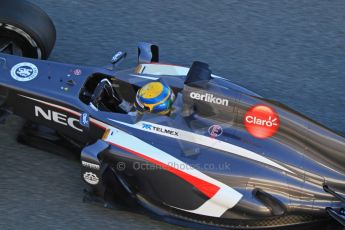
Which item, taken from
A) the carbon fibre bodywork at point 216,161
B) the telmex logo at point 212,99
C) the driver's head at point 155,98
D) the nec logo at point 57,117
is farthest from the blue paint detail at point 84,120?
the telmex logo at point 212,99

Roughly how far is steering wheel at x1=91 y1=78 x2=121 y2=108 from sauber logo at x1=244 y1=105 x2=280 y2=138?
50.3 inches

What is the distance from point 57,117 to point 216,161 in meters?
1.56

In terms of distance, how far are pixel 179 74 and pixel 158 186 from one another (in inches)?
48.7

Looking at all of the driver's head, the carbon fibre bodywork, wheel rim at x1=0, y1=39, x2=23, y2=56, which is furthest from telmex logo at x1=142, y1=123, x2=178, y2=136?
wheel rim at x1=0, y1=39, x2=23, y2=56

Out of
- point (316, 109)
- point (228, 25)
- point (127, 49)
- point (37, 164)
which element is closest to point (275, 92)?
point (316, 109)

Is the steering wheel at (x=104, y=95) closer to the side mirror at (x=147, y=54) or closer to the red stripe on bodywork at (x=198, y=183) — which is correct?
the side mirror at (x=147, y=54)

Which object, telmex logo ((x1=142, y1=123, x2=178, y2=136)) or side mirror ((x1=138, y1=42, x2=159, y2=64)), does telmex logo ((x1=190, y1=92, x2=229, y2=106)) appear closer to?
telmex logo ((x1=142, y1=123, x2=178, y2=136))

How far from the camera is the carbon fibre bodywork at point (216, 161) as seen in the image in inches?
192

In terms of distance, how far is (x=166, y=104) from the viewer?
16.6ft

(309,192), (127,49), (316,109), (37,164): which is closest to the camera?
(309,192)

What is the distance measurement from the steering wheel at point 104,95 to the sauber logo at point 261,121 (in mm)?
1278

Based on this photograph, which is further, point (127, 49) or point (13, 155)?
point (127, 49)

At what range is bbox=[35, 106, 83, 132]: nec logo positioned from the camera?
541 centimetres

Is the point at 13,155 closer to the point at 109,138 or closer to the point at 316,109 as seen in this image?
the point at 109,138
